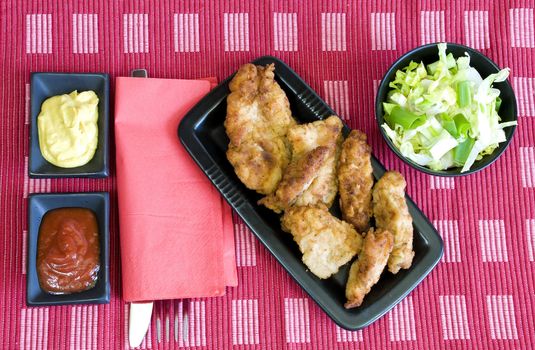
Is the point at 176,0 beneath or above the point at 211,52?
above

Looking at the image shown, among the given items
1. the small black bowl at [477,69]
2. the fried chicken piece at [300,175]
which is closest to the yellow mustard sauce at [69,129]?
the fried chicken piece at [300,175]

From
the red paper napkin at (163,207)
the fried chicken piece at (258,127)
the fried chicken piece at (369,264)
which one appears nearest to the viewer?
the fried chicken piece at (369,264)

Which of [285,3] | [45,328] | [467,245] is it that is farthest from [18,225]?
[467,245]

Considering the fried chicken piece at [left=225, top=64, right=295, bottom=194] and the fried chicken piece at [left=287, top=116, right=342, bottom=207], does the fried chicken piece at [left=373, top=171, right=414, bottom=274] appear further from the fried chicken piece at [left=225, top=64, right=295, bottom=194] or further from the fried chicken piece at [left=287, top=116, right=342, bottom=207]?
the fried chicken piece at [left=225, top=64, right=295, bottom=194]

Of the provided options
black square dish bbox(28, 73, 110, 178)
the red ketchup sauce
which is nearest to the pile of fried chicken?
black square dish bbox(28, 73, 110, 178)

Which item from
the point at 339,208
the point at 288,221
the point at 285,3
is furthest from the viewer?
the point at 285,3

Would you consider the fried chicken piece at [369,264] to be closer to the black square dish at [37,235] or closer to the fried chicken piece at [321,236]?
the fried chicken piece at [321,236]

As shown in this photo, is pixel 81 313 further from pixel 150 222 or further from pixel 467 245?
pixel 467 245
